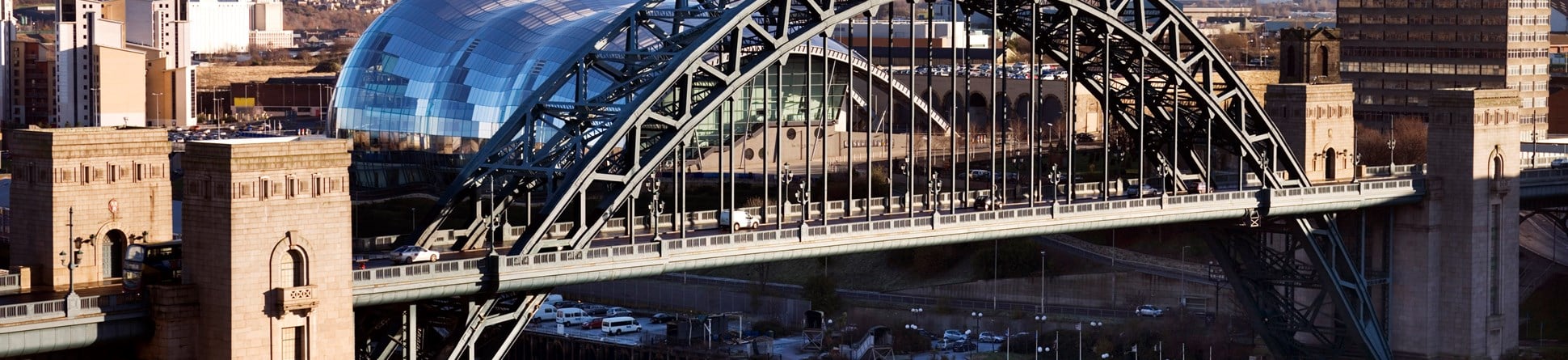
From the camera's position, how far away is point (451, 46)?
146m

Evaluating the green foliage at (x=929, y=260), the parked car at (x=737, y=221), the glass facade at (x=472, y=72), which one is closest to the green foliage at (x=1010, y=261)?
the green foliage at (x=929, y=260)

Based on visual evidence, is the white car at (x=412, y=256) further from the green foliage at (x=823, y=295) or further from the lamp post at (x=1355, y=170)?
the green foliage at (x=823, y=295)

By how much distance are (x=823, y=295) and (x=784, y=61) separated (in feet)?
140

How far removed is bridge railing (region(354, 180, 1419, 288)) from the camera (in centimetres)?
6644

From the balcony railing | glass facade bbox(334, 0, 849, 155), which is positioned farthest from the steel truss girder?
the balcony railing

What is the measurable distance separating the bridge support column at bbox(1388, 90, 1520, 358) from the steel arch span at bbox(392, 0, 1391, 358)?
6.24ft

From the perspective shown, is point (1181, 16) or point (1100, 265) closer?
point (1181, 16)

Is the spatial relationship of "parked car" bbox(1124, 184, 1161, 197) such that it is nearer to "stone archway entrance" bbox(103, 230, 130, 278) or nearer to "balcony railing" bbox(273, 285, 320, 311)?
"balcony railing" bbox(273, 285, 320, 311)

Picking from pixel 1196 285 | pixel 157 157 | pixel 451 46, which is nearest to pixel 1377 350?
pixel 1196 285

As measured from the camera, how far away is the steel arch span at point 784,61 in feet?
239

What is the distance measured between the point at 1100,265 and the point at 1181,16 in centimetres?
3029

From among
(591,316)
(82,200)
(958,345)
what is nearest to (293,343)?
(82,200)

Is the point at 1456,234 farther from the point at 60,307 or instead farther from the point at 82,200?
the point at 60,307

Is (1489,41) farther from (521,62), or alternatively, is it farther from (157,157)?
(157,157)
